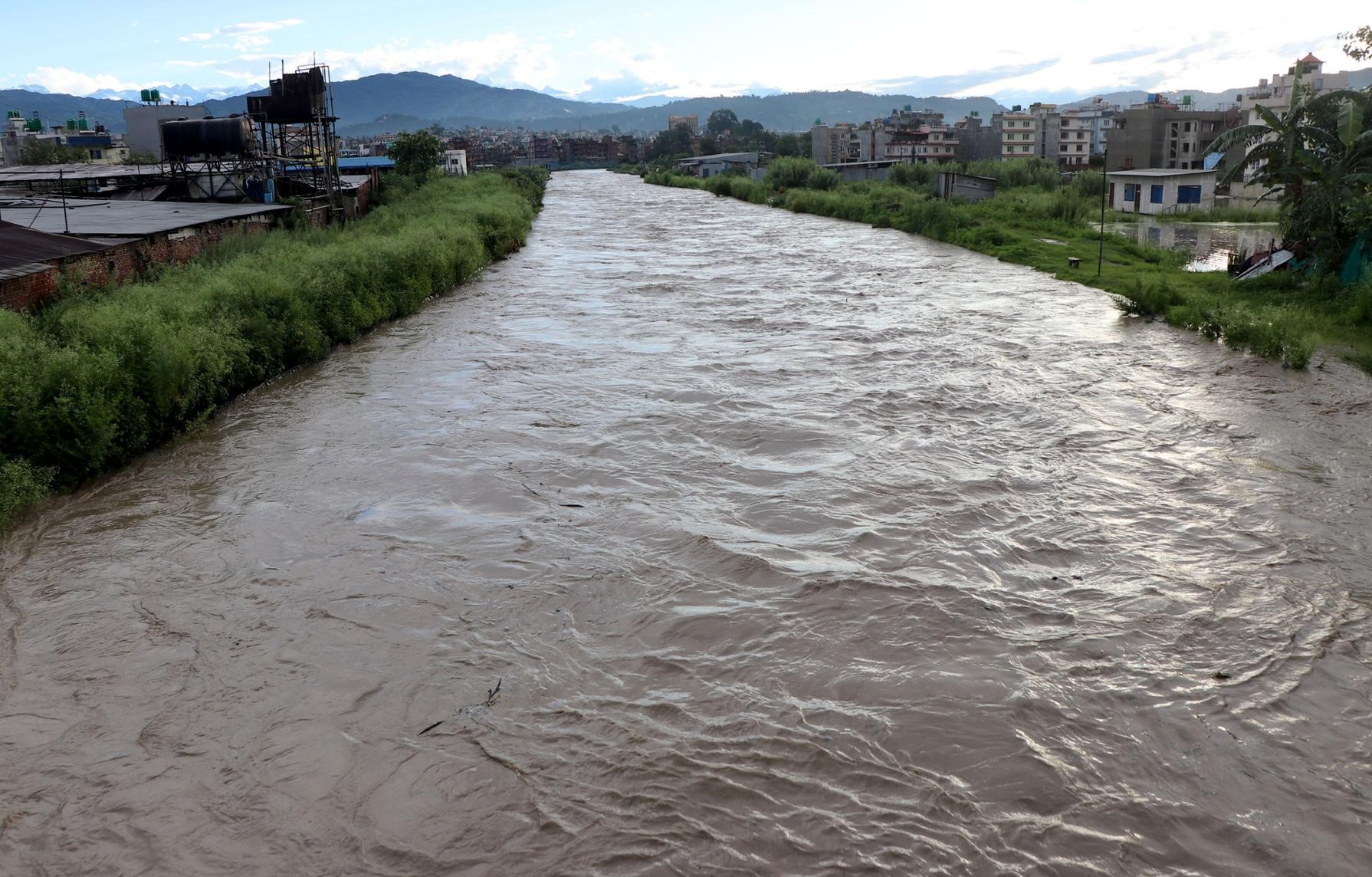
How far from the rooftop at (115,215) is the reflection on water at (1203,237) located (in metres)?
19.5

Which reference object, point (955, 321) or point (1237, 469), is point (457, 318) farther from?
point (1237, 469)

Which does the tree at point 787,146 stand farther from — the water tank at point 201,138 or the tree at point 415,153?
the water tank at point 201,138

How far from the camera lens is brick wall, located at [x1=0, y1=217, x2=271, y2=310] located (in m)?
11.2

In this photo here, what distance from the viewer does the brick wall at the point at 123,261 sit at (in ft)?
36.7

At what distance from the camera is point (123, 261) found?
1374 centimetres

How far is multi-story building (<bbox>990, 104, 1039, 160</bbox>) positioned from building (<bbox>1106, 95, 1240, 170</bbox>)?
19.1m

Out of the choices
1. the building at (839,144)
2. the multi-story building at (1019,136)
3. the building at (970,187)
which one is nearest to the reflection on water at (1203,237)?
the building at (970,187)

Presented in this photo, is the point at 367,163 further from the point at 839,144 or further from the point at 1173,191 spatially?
the point at 839,144

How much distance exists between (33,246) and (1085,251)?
21.5 metres

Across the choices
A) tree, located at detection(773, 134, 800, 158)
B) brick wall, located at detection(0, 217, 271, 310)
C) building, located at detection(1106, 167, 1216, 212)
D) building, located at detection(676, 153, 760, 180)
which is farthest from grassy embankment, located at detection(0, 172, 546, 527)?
tree, located at detection(773, 134, 800, 158)

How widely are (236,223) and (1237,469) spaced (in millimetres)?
16476

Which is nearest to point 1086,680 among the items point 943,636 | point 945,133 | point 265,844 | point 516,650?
point 943,636

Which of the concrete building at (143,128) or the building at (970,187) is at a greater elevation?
the concrete building at (143,128)

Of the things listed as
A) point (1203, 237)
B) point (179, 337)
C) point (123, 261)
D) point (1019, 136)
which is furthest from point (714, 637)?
point (1019, 136)
